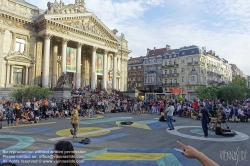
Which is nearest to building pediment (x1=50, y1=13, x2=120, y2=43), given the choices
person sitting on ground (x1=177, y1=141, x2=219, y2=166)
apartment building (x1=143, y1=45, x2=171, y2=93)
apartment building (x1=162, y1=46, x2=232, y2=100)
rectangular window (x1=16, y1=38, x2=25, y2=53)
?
rectangular window (x1=16, y1=38, x2=25, y2=53)

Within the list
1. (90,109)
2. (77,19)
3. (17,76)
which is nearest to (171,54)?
(77,19)

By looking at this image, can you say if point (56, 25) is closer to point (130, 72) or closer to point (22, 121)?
point (22, 121)

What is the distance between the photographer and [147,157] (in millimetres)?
6449

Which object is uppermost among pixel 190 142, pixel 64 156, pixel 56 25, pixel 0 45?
pixel 56 25

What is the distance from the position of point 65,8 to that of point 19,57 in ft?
36.1

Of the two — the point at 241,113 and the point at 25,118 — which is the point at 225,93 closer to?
the point at 241,113

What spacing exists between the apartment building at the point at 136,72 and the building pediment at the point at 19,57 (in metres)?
46.4

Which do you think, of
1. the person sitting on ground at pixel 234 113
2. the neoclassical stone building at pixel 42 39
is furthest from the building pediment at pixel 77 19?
the person sitting on ground at pixel 234 113

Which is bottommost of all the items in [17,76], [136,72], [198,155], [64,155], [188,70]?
[64,155]

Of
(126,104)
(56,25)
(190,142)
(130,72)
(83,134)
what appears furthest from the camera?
(130,72)

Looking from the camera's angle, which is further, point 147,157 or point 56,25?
point 56,25

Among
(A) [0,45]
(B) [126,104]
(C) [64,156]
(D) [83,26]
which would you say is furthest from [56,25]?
(C) [64,156]

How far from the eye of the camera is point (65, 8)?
3134 centimetres

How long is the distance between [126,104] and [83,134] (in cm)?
1577
